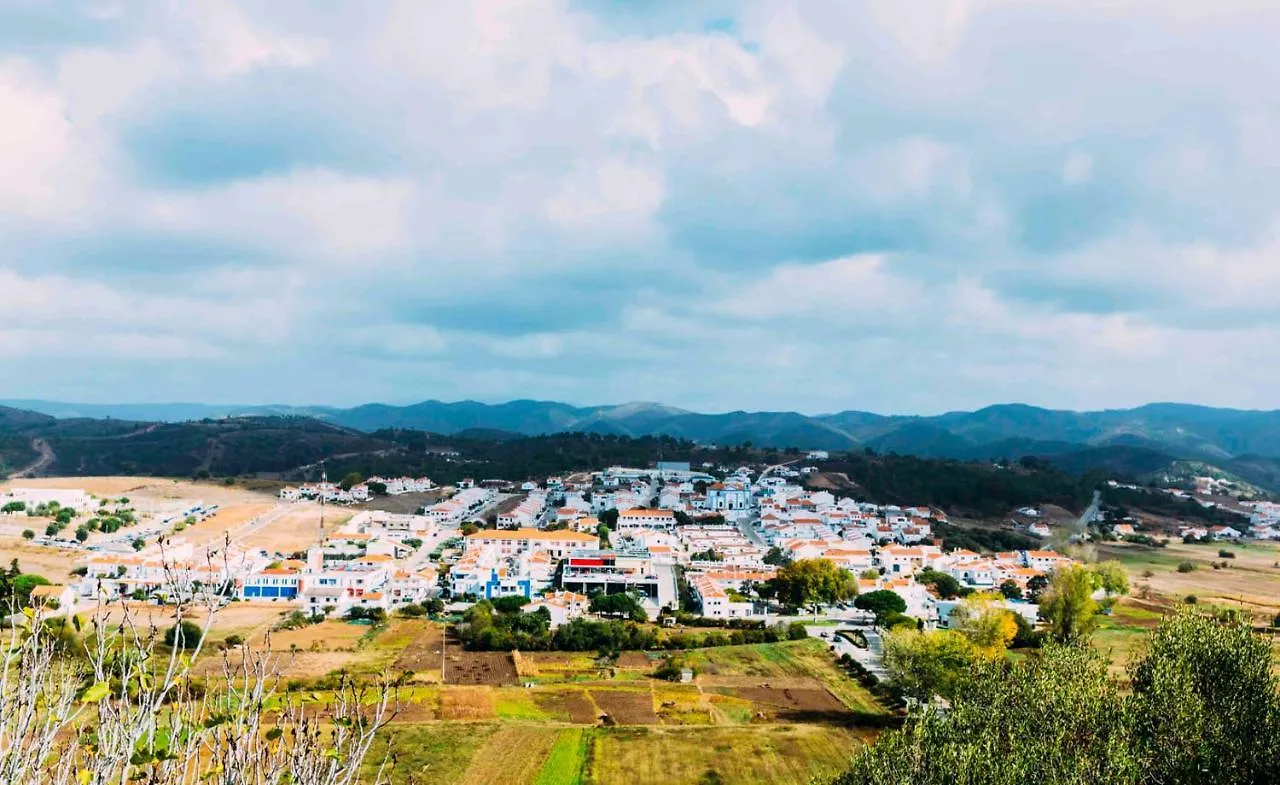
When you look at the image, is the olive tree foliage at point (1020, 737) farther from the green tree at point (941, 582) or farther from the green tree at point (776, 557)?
the green tree at point (776, 557)

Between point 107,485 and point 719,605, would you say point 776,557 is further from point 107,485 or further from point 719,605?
point 107,485

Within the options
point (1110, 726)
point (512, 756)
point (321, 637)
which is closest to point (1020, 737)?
point (1110, 726)

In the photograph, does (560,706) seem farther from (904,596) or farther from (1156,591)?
(1156,591)

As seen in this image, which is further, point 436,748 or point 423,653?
point 423,653

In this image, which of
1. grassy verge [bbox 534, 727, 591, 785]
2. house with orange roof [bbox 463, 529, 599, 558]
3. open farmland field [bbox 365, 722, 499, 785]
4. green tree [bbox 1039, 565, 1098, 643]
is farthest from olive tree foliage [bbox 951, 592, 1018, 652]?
house with orange roof [bbox 463, 529, 599, 558]

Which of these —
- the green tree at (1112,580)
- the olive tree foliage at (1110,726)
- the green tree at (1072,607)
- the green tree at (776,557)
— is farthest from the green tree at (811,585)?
the olive tree foliage at (1110,726)

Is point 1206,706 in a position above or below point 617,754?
above
